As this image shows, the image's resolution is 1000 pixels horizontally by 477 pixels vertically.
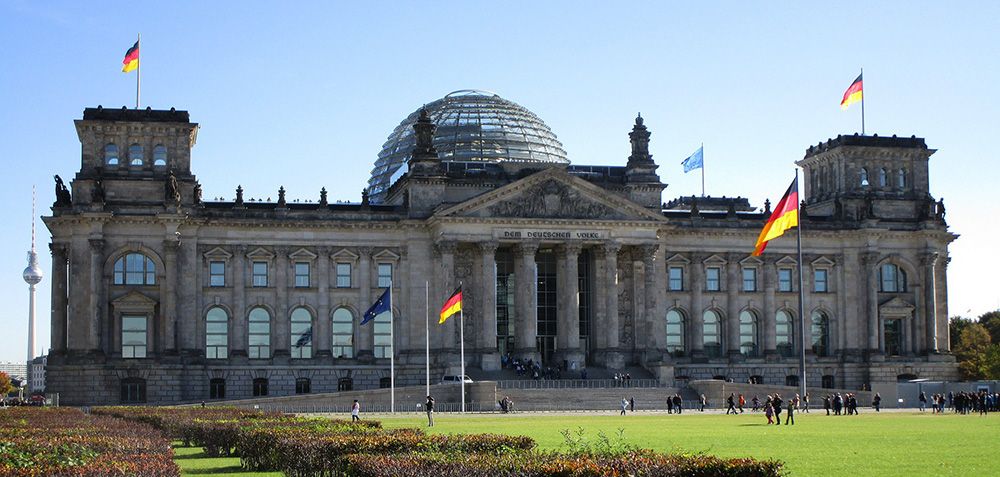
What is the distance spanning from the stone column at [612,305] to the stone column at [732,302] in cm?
1195

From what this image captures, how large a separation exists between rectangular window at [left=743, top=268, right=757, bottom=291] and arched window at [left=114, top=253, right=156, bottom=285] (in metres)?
46.6

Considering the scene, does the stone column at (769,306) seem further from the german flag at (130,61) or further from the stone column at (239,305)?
the german flag at (130,61)

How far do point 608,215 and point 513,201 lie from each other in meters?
7.28

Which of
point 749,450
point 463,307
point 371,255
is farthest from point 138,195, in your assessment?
point 749,450

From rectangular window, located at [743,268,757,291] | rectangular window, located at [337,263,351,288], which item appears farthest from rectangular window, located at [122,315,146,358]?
rectangular window, located at [743,268,757,291]

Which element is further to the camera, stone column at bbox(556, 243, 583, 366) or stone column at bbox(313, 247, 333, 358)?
stone column at bbox(313, 247, 333, 358)

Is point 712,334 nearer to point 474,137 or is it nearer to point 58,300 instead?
point 474,137

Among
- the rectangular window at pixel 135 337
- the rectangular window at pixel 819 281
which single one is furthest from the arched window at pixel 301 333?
the rectangular window at pixel 819 281

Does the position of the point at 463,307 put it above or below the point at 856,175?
below

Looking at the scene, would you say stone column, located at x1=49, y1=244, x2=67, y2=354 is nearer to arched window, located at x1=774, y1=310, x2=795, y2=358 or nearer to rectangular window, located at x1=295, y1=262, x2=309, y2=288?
rectangular window, located at x1=295, y1=262, x2=309, y2=288

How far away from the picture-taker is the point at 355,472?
2662 centimetres

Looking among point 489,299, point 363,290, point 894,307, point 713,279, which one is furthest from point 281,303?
point 894,307

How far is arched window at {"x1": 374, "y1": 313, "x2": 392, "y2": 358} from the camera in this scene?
10606 cm

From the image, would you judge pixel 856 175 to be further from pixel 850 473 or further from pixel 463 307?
pixel 850 473
